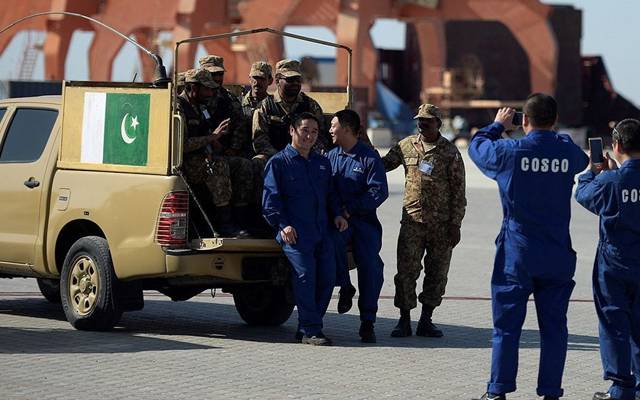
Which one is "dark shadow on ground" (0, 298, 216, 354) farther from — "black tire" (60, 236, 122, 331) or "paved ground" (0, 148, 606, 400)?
"black tire" (60, 236, 122, 331)

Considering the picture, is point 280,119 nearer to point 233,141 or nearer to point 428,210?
point 233,141

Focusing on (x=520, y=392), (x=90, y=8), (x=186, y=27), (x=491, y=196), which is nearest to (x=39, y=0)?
(x=90, y=8)

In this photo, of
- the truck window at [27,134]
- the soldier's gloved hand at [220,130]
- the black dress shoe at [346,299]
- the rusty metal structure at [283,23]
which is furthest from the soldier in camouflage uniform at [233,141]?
the rusty metal structure at [283,23]

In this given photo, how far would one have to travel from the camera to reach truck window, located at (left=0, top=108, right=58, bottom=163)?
39.4 feet

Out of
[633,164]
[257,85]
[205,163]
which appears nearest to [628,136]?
[633,164]

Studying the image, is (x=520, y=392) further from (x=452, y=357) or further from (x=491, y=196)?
(x=491, y=196)

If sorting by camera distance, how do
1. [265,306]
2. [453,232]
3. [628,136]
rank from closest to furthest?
[628,136] → [453,232] → [265,306]

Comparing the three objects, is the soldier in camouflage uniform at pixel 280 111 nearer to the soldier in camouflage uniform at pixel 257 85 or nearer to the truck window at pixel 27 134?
the soldier in camouflage uniform at pixel 257 85

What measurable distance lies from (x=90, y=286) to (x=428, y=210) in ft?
8.46

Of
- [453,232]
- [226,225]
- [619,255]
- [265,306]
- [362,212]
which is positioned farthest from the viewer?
[265,306]

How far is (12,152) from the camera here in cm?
1226

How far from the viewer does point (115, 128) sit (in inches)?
444

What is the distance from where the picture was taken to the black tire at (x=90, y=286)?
1112 centimetres

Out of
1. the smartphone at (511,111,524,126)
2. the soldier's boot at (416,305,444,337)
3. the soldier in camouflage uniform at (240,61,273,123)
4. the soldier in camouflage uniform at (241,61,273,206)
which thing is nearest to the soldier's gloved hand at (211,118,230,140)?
the soldier in camouflage uniform at (241,61,273,206)
